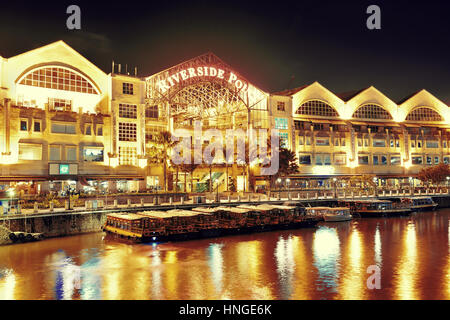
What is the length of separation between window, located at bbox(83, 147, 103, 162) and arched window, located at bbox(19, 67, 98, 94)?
10129 mm

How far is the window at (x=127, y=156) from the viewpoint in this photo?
74438 millimetres

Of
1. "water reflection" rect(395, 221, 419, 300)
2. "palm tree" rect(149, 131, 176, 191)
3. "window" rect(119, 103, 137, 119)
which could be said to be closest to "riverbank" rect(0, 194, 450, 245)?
"palm tree" rect(149, 131, 176, 191)

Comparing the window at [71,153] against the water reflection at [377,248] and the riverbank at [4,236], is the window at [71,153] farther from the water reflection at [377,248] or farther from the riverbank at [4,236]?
the water reflection at [377,248]

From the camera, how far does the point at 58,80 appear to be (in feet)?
232

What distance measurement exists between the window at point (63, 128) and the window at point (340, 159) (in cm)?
5827

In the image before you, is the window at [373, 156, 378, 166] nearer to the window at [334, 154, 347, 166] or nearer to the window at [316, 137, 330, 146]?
the window at [334, 154, 347, 166]

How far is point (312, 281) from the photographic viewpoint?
3134cm

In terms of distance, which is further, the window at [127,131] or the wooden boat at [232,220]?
the window at [127,131]

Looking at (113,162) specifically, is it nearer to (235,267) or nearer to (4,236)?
(4,236)

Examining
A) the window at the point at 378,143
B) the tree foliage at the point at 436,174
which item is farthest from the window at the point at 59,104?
the tree foliage at the point at 436,174

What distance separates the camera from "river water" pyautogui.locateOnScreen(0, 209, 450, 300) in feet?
94.5

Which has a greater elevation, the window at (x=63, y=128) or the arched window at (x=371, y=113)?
the arched window at (x=371, y=113)

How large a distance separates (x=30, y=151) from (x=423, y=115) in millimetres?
93355

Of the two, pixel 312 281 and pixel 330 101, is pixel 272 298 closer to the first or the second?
pixel 312 281
